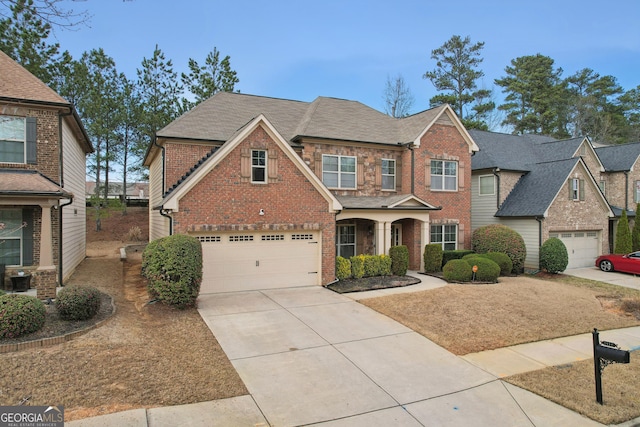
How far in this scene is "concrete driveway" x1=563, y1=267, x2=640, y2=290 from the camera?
658 inches

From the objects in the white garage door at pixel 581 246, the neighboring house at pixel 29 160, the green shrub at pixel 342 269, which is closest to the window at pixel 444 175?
the white garage door at pixel 581 246

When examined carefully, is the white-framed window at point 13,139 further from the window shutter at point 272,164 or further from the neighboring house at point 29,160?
the window shutter at point 272,164

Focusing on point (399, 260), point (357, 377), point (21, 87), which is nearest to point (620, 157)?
point (399, 260)

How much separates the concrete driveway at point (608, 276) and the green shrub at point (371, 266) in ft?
34.0

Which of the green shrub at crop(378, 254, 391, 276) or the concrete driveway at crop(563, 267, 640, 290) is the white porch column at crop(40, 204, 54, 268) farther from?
the concrete driveway at crop(563, 267, 640, 290)

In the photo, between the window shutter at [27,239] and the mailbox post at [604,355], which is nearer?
the mailbox post at [604,355]

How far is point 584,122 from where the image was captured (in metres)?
45.8

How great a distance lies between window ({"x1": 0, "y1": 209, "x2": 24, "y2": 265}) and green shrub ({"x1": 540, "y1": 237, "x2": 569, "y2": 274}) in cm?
2084

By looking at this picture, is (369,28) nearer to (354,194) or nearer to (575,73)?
(354,194)

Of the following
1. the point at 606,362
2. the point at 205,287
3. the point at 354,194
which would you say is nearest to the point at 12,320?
the point at 205,287

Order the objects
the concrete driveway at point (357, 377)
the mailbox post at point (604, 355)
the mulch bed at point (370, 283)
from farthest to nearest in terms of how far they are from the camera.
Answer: the mulch bed at point (370, 283), the mailbox post at point (604, 355), the concrete driveway at point (357, 377)

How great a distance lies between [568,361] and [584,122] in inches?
1902

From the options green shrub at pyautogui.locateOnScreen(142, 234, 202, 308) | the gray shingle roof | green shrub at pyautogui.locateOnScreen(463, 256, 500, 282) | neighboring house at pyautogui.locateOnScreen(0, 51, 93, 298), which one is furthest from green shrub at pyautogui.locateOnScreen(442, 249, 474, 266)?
neighboring house at pyautogui.locateOnScreen(0, 51, 93, 298)

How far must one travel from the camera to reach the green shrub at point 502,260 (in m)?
17.3
